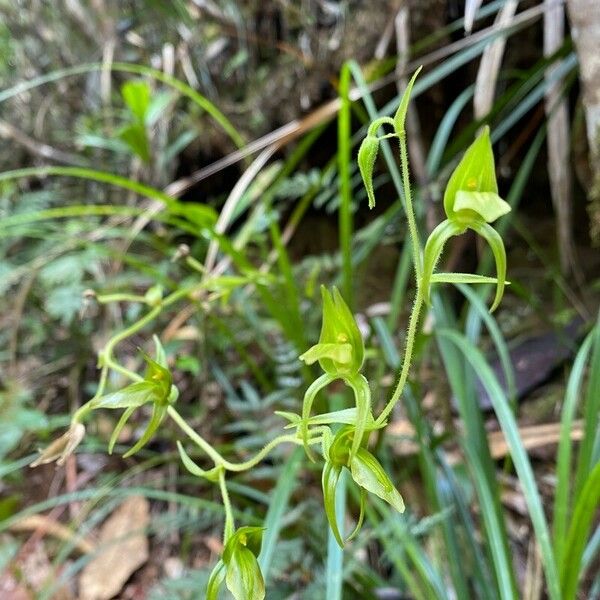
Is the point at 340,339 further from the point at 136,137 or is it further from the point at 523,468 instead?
the point at 136,137

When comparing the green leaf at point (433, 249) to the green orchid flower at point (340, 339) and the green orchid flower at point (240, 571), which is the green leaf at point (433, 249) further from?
the green orchid flower at point (240, 571)

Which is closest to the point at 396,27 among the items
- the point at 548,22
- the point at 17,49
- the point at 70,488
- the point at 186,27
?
the point at 548,22

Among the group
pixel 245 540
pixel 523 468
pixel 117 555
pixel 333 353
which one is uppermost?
pixel 333 353

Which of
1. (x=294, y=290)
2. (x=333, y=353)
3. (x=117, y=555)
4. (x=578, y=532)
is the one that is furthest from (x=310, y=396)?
(x=117, y=555)

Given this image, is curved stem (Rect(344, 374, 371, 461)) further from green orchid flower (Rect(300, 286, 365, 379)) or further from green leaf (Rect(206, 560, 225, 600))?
green leaf (Rect(206, 560, 225, 600))

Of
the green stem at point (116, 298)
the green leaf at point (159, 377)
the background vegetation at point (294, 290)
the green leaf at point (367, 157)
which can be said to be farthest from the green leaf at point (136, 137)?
the green leaf at point (367, 157)

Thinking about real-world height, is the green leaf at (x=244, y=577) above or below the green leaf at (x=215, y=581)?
above
